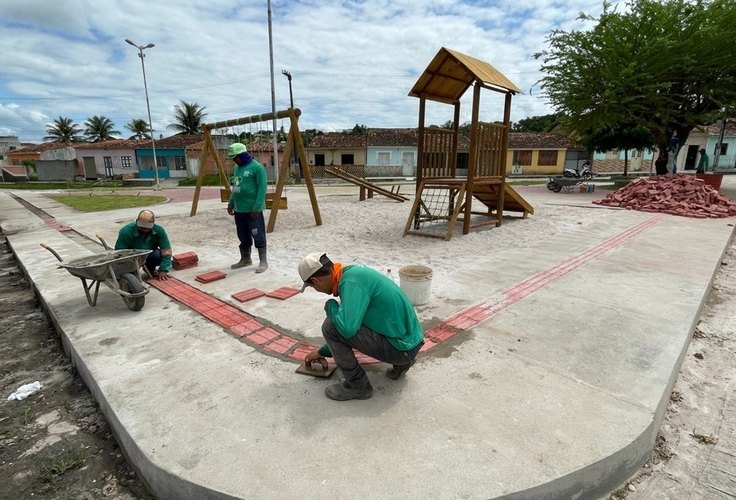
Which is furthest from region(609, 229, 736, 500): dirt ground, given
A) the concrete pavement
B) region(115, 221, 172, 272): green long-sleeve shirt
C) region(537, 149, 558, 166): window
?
region(537, 149, 558, 166): window

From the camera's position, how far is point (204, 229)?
880cm

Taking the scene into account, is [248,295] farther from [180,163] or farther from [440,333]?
[180,163]

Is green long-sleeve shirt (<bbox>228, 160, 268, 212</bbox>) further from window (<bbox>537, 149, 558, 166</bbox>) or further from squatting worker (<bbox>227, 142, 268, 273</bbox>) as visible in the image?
window (<bbox>537, 149, 558, 166</bbox>)

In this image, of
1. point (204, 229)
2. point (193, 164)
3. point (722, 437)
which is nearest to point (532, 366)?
point (722, 437)

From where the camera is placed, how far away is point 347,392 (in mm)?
2531

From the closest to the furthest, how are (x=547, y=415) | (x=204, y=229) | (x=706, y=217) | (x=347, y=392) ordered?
(x=547, y=415) → (x=347, y=392) → (x=204, y=229) → (x=706, y=217)

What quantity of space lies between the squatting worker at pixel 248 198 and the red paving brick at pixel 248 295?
0.85 metres

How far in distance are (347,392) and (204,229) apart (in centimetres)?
730

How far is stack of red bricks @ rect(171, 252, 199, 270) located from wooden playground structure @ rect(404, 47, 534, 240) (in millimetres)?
3763

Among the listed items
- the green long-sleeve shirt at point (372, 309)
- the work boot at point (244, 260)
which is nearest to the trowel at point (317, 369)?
the green long-sleeve shirt at point (372, 309)

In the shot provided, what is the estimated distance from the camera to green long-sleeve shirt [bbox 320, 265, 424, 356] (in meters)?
2.25

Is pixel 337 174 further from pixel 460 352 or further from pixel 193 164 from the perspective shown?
pixel 193 164

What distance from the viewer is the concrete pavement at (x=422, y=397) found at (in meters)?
1.94

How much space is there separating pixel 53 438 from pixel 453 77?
7.88 metres
